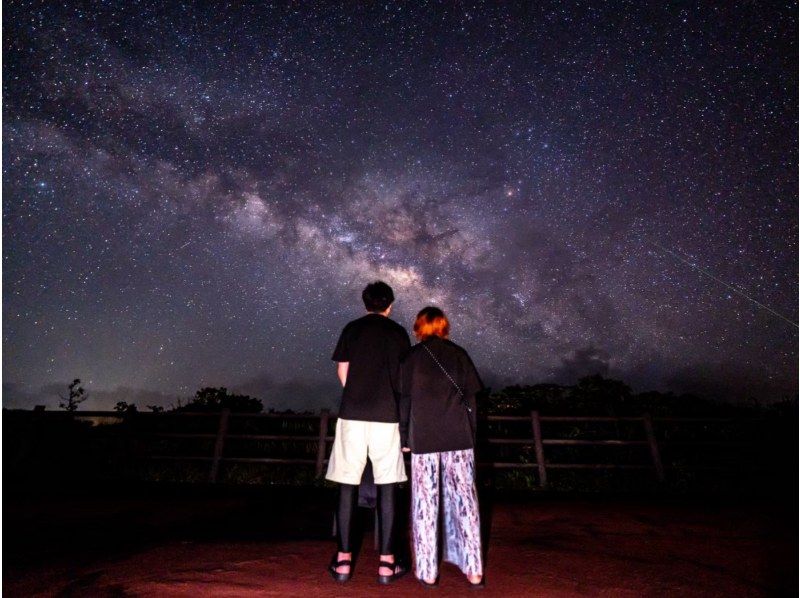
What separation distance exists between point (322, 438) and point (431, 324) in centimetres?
548

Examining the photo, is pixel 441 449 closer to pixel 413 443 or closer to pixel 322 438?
pixel 413 443

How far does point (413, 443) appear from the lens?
2.85m

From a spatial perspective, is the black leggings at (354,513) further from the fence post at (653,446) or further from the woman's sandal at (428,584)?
the fence post at (653,446)

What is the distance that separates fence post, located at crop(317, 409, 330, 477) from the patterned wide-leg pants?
5.14 metres

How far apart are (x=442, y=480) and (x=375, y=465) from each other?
470 mm

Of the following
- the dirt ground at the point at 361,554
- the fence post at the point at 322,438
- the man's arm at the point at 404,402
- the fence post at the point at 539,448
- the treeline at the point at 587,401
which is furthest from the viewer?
the treeline at the point at 587,401

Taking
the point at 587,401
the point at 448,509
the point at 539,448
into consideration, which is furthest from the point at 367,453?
the point at 587,401

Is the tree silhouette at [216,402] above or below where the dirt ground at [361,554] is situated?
above

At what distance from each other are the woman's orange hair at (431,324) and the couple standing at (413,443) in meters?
0.07

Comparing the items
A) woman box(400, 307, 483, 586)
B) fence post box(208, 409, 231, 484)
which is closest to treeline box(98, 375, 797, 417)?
fence post box(208, 409, 231, 484)

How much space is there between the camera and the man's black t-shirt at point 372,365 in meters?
2.88

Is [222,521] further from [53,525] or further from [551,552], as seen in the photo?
[551,552]

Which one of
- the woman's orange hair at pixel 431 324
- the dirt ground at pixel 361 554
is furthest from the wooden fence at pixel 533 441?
the woman's orange hair at pixel 431 324

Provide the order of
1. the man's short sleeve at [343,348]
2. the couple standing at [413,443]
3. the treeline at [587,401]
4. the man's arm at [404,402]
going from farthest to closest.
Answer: the treeline at [587,401] < the man's short sleeve at [343,348] < the man's arm at [404,402] < the couple standing at [413,443]
